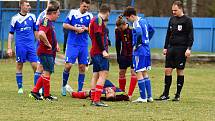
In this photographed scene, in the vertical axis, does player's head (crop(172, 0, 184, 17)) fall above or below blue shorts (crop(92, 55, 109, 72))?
above

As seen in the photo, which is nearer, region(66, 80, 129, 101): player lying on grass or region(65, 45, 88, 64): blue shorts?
region(66, 80, 129, 101): player lying on grass

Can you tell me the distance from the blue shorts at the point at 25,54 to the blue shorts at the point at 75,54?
88cm

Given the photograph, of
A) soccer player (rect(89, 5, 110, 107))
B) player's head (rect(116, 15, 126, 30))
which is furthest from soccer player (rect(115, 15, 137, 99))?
soccer player (rect(89, 5, 110, 107))

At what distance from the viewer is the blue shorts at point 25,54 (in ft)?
46.8

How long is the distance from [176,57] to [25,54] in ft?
11.4

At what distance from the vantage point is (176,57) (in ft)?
43.3

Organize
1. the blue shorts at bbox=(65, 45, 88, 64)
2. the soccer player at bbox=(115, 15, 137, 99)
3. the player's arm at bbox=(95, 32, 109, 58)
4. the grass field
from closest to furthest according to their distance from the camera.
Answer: the grass field < the player's arm at bbox=(95, 32, 109, 58) < the soccer player at bbox=(115, 15, 137, 99) < the blue shorts at bbox=(65, 45, 88, 64)

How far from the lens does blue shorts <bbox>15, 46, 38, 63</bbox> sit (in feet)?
46.8

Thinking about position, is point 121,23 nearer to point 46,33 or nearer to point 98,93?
point 46,33

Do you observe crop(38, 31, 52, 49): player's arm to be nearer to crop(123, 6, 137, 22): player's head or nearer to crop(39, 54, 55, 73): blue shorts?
crop(39, 54, 55, 73): blue shorts

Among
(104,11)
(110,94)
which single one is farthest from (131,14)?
(110,94)

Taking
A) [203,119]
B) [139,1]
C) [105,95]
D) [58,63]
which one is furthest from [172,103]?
[139,1]

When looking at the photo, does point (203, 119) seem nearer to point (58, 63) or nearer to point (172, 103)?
point (172, 103)

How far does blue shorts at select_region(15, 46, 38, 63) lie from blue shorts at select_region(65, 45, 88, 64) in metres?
0.88
